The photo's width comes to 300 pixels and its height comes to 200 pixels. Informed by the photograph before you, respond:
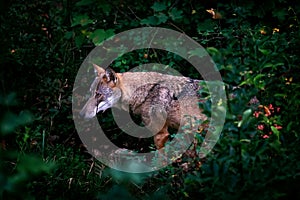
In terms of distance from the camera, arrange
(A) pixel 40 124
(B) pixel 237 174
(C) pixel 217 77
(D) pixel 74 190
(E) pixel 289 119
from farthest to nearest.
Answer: (A) pixel 40 124
(C) pixel 217 77
(D) pixel 74 190
(E) pixel 289 119
(B) pixel 237 174

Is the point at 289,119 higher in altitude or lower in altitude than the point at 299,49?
lower

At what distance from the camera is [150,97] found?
543 cm

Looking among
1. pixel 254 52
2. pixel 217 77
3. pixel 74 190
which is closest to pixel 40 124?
pixel 74 190

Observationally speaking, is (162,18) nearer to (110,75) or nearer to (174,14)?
(174,14)

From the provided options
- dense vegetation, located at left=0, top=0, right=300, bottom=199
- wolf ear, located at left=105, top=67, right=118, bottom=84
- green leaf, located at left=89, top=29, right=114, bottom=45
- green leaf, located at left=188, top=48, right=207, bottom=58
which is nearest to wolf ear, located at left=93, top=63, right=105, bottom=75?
wolf ear, located at left=105, top=67, right=118, bottom=84

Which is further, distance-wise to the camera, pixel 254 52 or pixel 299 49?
pixel 299 49

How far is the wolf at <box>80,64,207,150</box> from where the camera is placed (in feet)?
Result: 17.3

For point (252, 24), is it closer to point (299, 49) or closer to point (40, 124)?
point (299, 49)

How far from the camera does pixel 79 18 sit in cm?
499

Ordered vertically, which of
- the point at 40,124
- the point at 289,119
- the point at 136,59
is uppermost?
the point at 289,119

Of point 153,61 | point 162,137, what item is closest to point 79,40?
point 153,61

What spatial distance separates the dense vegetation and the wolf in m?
0.50

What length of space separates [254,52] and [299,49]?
1019 millimetres

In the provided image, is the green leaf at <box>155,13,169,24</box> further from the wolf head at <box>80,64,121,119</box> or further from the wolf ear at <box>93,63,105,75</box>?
the wolf ear at <box>93,63,105,75</box>
